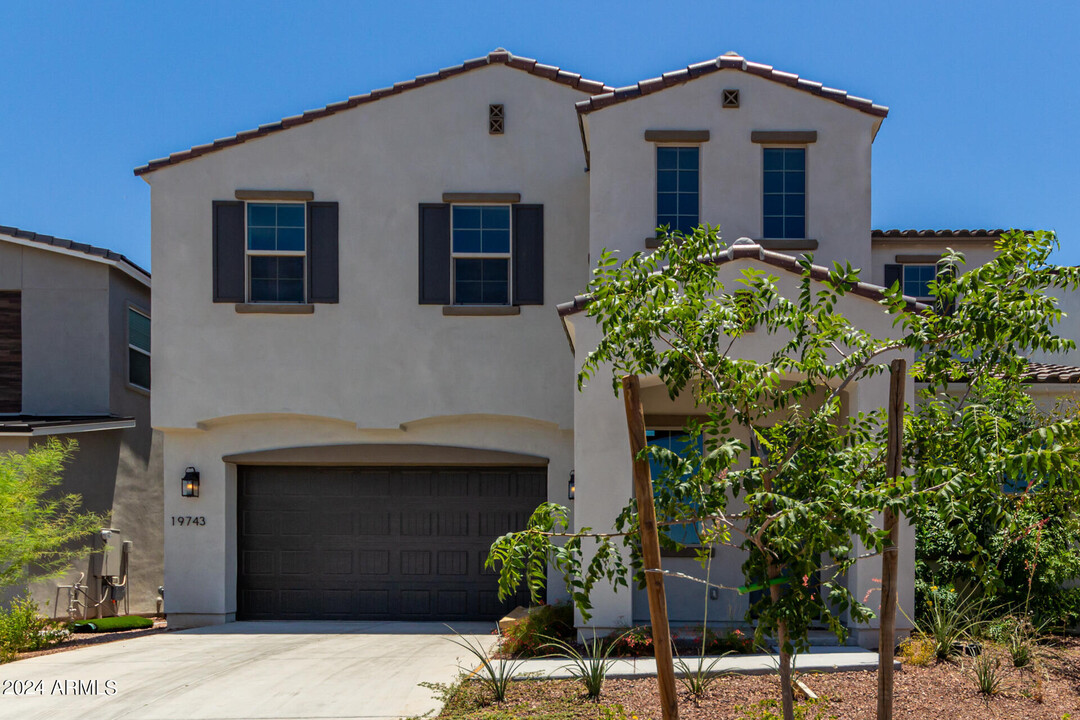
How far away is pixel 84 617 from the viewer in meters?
14.5

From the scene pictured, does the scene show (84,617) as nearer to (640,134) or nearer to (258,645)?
(258,645)

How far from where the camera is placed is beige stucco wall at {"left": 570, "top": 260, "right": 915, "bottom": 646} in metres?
9.62

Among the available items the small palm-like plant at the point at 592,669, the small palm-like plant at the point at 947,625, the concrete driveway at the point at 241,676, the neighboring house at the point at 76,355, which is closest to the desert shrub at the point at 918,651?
the small palm-like plant at the point at 947,625

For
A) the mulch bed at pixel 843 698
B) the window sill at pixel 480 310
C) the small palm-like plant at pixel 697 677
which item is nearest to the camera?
the mulch bed at pixel 843 698

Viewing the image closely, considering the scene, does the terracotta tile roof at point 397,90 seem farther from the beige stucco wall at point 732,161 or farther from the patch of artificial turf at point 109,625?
the patch of artificial turf at point 109,625

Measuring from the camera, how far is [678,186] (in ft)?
39.2

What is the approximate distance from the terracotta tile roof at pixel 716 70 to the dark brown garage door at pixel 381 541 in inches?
220

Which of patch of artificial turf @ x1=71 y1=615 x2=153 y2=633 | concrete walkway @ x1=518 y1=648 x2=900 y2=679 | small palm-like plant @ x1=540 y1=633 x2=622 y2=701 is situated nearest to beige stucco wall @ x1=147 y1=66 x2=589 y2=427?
patch of artificial turf @ x1=71 y1=615 x2=153 y2=633

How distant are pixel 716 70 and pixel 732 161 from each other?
1266mm

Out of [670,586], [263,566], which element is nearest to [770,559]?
[670,586]

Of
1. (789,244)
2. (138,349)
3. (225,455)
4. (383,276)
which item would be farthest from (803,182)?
(138,349)

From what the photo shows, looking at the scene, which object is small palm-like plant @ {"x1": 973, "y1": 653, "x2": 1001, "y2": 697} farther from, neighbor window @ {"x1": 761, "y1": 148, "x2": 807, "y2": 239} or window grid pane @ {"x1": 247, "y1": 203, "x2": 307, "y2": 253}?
window grid pane @ {"x1": 247, "y1": 203, "x2": 307, "y2": 253}

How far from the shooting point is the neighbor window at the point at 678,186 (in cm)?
1193

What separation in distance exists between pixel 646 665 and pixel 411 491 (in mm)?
6073
